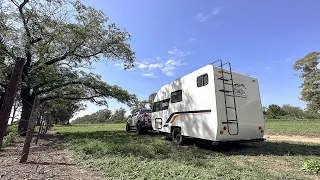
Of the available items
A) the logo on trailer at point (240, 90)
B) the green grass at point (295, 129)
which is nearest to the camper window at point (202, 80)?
the logo on trailer at point (240, 90)

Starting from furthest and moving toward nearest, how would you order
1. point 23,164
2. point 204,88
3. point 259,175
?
point 204,88 → point 23,164 → point 259,175

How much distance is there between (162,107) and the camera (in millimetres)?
10703

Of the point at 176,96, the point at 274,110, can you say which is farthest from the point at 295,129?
the point at 274,110

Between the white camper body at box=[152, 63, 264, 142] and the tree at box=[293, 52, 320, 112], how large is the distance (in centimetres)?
2538

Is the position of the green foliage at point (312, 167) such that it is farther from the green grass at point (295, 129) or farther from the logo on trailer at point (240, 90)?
the green grass at point (295, 129)

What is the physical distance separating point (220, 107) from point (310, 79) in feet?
94.1

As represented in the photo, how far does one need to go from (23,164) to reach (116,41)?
1167cm

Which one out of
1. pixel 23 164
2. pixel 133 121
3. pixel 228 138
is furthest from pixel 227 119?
pixel 133 121

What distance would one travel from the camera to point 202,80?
24.9ft

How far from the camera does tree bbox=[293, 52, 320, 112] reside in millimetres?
27797

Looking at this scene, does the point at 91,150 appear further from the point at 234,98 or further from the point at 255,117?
the point at 255,117

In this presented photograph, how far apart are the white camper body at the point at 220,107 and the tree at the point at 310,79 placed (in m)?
25.4

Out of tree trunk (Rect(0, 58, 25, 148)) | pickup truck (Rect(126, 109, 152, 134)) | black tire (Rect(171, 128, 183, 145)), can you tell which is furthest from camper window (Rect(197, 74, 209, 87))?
pickup truck (Rect(126, 109, 152, 134))

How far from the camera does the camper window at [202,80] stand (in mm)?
7358
